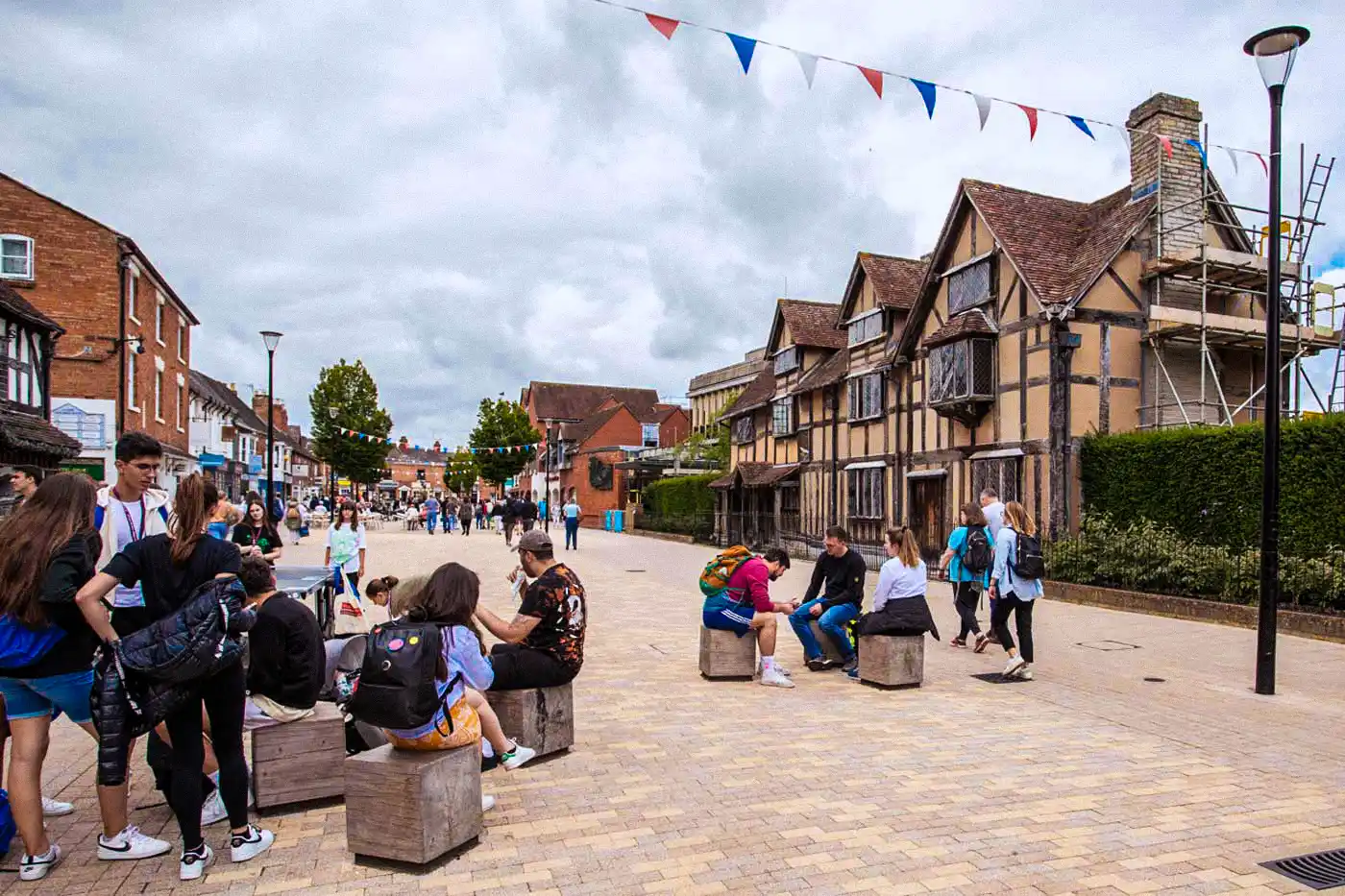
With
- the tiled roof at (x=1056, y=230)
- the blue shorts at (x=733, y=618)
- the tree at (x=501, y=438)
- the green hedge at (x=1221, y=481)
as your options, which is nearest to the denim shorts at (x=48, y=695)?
the blue shorts at (x=733, y=618)

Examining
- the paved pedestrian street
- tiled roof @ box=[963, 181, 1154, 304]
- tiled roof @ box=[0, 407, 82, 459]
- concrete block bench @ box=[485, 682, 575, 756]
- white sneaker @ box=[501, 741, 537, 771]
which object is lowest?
the paved pedestrian street

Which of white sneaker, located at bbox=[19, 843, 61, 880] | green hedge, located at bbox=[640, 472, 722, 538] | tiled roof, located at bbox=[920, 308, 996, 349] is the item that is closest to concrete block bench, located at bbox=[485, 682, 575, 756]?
white sneaker, located at bbox=[19, 843, 61, 880]

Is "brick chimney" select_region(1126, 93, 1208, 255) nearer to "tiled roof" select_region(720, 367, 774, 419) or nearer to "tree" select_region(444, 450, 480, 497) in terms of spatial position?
"tiled roof" select_region(720, 367, 774, 419)

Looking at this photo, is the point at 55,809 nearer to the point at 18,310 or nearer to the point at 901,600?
the point at 901,600

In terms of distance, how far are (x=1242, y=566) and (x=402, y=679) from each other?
518 inches

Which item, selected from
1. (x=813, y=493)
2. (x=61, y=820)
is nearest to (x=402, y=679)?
(x=61, y=820)

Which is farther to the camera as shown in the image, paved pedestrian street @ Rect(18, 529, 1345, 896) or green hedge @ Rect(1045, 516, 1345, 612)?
green hedge @ Rect(1045, 516, 1345, 612)

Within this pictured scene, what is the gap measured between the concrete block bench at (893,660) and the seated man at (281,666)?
502cm

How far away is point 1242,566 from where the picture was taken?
43.9ft

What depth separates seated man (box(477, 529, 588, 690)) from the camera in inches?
237

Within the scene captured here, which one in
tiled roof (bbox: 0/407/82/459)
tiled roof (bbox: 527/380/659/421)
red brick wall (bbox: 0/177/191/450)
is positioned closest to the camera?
tiled roof (bbox: 0/407/82/459)

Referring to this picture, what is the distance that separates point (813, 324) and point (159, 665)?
91.8 ft

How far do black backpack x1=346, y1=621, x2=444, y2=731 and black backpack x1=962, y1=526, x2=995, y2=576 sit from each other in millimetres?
7455

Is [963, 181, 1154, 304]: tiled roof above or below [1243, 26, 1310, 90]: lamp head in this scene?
above
